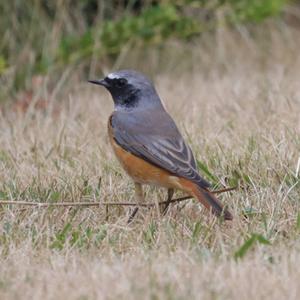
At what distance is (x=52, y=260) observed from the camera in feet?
16.0

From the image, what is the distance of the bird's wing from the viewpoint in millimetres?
5832

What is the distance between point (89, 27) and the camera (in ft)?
36.3

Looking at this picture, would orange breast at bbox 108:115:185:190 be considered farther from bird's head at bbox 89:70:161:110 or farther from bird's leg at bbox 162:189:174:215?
bird's head at bbox 89:70:161:110

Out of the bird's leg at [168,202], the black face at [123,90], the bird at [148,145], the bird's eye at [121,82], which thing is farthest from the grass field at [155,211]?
the bird's eye at [121,82]

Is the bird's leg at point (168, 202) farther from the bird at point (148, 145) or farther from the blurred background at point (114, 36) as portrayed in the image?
the blurred background at point (114, 36)

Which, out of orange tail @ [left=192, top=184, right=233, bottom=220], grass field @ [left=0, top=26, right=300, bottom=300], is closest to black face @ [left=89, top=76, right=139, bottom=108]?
grass field @ [left=0, top=26, right=300, bottom=300]

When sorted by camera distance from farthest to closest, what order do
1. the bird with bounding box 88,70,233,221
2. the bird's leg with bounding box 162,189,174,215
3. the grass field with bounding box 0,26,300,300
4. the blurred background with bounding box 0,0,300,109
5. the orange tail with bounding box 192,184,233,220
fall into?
1. the blurred background with bounding box 0,0,300,109
2. the bird's leg with bounding box 162,189,174,215
3. the bird with bounding box 88,70,233,221
4. the orange tail with bounding box 192,184,233,220
5. the grass field with bounding box 0,26,300,300

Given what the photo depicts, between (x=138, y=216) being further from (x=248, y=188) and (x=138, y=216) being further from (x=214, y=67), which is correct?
(x=214, y=67)

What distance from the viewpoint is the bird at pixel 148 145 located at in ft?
18.9

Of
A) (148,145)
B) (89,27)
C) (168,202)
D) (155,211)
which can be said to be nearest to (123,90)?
(148,145)

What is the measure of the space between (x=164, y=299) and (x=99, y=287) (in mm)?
345

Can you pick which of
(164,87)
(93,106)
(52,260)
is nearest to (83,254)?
(52,260)

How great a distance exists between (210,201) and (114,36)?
475 centimetres

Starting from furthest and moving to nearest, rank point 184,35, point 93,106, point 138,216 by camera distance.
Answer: point 184,35 < point 93,106 < point 138,216
